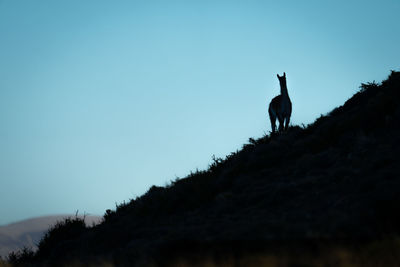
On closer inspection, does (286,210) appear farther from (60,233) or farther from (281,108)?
(281,108)

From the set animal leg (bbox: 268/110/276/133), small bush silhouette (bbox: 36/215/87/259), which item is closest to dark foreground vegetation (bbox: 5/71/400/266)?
small bush silhouette (bbox: 36/215/87/259)

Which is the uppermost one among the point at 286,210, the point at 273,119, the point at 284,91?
the point at 284,91

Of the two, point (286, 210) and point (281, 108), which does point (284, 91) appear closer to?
point (281, 108)

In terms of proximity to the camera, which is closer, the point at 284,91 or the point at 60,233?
the point at 60,233

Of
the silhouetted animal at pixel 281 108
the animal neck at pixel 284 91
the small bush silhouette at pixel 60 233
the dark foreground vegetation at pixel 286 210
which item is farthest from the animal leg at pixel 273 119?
the small bush silhouette at pixel 60 233

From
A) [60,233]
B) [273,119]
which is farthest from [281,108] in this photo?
[60,233]

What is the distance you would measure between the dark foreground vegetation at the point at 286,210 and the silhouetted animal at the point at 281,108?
328cm

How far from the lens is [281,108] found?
63.7 feet

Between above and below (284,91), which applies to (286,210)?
below

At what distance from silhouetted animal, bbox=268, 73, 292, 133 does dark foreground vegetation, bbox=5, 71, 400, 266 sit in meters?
3.28

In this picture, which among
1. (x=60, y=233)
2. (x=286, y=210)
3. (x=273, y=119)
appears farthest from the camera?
(x=273, y=119)

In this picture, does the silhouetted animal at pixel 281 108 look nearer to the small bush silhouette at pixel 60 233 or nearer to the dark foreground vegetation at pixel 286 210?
the dark foreground vegetation at pixel 286 210

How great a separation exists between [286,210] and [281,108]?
38.0 ft

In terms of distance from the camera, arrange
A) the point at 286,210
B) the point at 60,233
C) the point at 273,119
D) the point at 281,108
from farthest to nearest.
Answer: the point at 273,119 < the point at 281,108 < the point at 60,233 < the point at 286,210
